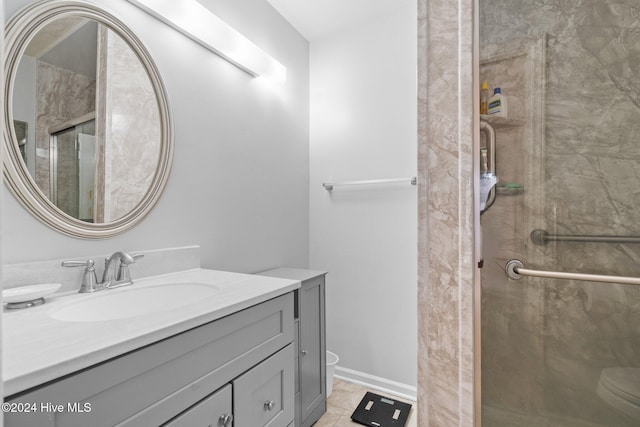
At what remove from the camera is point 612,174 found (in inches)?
40.2

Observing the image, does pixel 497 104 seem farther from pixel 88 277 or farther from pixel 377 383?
pixel 377 383

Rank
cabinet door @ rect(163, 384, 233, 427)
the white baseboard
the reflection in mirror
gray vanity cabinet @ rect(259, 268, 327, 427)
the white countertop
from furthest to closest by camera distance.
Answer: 1. the white baseboard
2. gray vanity cabinet @ rect(259, 268, 327, 427)
3. the reflection in mirror
4. cabinet door @ rect(163, 384, 233, 427)
5. the white countertop

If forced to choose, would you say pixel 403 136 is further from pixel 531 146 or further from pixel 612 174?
pixel 612 174

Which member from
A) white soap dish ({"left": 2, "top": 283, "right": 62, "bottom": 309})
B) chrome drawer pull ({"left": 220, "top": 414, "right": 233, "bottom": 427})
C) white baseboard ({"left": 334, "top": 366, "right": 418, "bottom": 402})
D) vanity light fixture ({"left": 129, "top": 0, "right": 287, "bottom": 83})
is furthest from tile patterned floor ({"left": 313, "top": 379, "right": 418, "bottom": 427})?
vanity light fixture ({"left": 129, "top": 0, "right": 287, "bottom": 83})

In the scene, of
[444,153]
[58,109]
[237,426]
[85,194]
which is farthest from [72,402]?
[444,153]

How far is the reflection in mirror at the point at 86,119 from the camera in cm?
106

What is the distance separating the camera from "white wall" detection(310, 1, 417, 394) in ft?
6.70

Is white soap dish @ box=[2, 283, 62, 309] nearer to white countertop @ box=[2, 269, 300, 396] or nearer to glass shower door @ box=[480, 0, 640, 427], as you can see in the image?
white countertop @ box=[2, 269, 300, 396]

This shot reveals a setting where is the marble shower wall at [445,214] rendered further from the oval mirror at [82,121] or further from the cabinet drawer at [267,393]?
the oval mirror at [82,121]

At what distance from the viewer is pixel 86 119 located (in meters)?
1.19

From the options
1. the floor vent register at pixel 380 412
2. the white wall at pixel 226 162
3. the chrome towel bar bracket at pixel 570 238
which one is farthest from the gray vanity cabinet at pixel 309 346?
the chrome towel bar bracket at pixel 570 238

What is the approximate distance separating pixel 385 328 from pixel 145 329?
5.31 ft

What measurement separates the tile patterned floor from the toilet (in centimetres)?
99

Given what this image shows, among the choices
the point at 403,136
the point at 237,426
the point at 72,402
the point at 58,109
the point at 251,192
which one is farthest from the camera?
the point at 403,136
